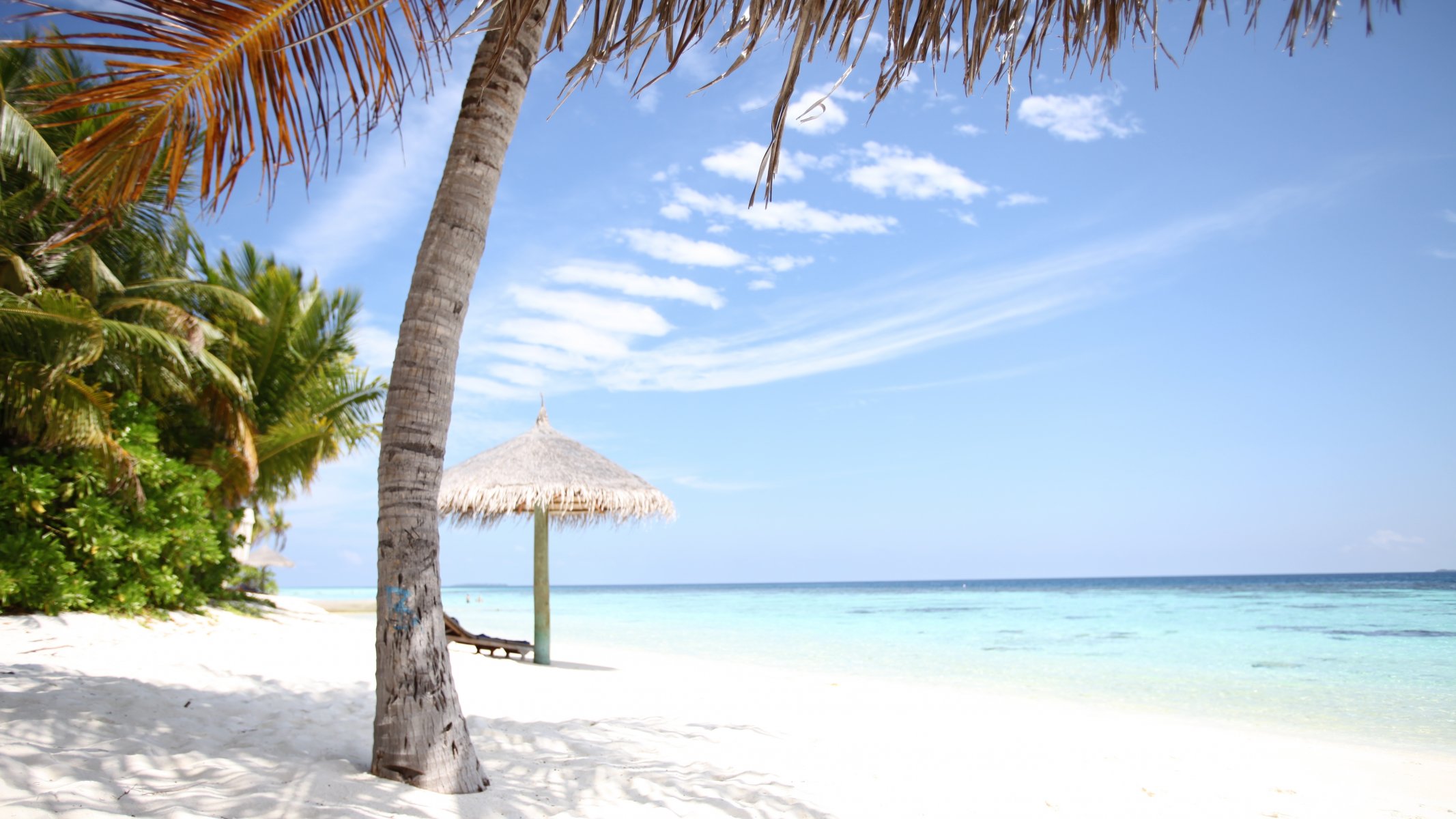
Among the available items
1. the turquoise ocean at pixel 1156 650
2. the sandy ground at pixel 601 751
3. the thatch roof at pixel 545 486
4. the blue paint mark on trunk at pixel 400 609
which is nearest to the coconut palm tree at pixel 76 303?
the sandy ground at pixel 601 751

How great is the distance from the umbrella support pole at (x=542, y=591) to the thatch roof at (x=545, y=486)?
0.19m

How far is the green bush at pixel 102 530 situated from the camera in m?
6.49

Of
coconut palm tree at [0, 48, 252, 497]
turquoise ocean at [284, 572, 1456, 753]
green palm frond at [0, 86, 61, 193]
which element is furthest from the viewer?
turquoise ocean at [284, 572, 1456, 753]

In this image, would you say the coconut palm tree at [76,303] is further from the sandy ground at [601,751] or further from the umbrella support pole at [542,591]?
the umbrella support pole at [542,591]

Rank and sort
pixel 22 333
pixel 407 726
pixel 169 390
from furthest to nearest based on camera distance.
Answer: pixel 169 390 < pixel 22 333 < pixel 407 726

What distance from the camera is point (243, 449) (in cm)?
881

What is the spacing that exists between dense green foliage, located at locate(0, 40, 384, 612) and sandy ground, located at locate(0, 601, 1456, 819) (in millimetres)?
670

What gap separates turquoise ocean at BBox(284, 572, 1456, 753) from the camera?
7723 millimetres

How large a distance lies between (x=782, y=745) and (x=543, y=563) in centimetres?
452

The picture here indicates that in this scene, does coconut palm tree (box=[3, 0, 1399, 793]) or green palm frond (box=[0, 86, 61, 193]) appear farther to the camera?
green palm frond (box=[0, 86, 61, 193])

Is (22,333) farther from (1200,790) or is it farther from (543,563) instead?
(1200,790)

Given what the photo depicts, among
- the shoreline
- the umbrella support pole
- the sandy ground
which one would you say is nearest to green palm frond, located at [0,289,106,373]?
the sandy ground

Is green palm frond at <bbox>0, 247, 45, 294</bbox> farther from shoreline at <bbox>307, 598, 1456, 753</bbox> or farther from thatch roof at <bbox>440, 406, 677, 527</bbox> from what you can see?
shoreline at <bbox>307, 598, 1456, 753</bbox>

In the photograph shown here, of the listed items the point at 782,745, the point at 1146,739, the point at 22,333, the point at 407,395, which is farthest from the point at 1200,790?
the point at 22,333
